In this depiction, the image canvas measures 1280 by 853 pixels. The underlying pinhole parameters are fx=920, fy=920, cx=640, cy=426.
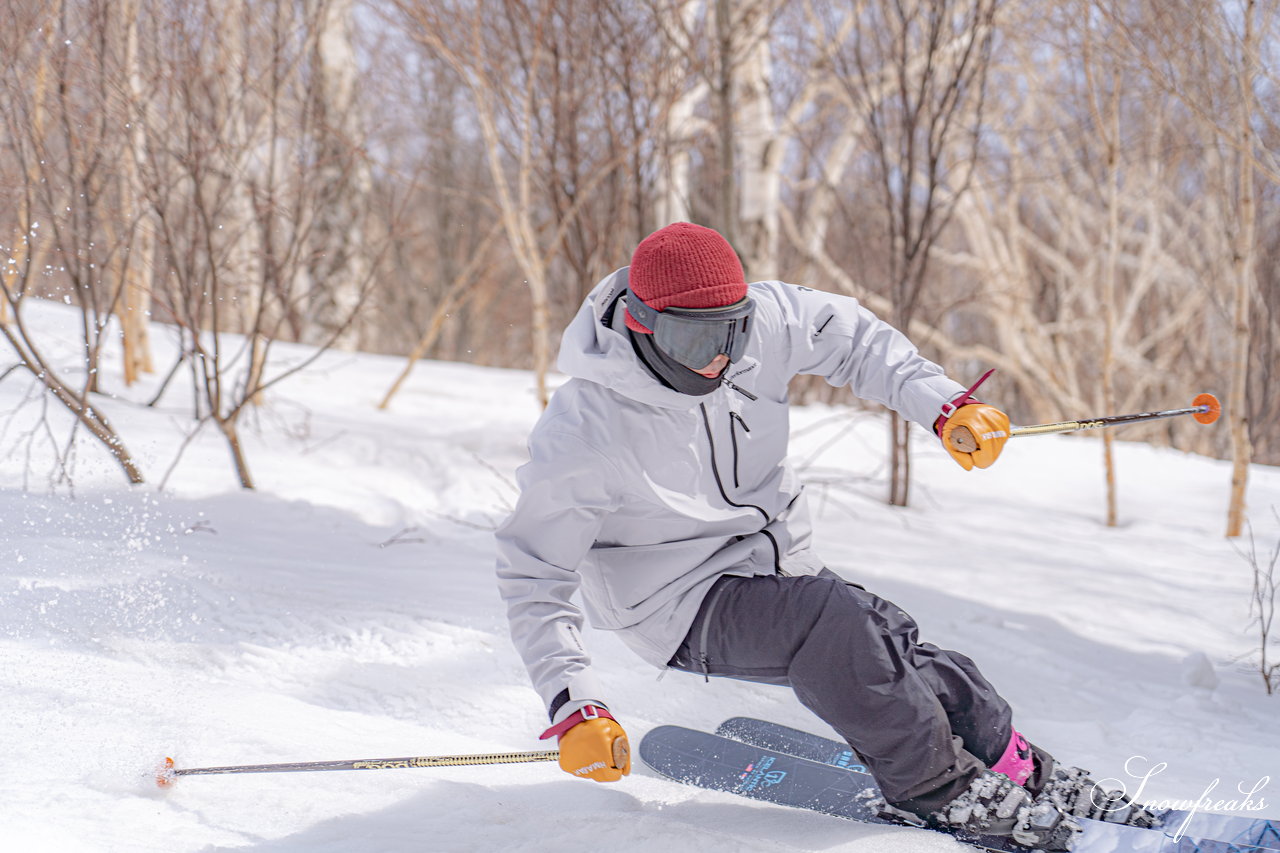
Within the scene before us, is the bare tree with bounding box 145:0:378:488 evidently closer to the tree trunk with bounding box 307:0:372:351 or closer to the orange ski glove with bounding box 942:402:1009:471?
the tree trunk with bounding box 307:0:372:351

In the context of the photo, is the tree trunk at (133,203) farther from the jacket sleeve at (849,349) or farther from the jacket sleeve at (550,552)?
the jacket sleeve at (849,349)

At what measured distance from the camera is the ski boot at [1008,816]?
1.56 m

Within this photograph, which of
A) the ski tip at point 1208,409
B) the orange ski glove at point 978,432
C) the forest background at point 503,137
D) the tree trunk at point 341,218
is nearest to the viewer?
the orange ski glove at point 978,432

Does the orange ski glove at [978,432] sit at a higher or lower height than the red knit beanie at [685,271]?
lower

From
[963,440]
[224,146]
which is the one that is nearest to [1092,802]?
[963,440]

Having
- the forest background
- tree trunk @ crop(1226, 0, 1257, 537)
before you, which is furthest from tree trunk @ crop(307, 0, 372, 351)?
tree trunk @ crop(1226, 0, 1257, 537)

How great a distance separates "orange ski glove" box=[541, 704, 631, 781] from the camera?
1455mm

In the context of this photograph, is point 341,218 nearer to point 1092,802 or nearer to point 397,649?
point 397,649

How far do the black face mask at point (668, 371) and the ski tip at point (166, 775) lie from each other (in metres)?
1.13

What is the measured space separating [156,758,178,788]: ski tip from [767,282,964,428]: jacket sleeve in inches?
54.9

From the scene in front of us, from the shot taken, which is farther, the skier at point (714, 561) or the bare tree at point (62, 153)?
the bare tree at point (62, 153)

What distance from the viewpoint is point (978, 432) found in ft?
5.53

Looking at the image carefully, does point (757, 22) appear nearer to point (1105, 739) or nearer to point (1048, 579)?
point (1048, 579)

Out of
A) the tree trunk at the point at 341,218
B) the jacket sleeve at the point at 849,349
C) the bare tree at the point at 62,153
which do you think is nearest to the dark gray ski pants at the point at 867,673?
the jacket sleeve at the point at 849,349
